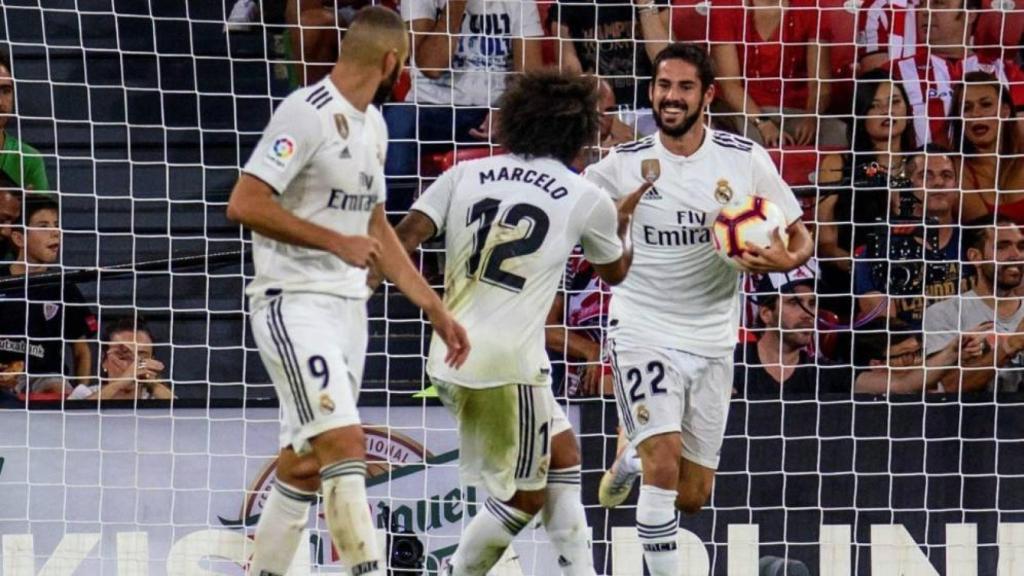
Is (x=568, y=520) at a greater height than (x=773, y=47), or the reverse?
(x=773, y=47)

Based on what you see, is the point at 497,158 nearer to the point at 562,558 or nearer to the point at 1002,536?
the point at 562,558

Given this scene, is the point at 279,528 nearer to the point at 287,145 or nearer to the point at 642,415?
the point at 287,145

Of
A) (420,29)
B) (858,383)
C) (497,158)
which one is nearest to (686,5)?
(420,29)

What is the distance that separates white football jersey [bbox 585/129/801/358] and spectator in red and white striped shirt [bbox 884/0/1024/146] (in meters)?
2.64

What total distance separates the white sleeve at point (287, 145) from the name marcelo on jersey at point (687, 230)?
215 cm

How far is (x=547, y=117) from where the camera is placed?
646 cm

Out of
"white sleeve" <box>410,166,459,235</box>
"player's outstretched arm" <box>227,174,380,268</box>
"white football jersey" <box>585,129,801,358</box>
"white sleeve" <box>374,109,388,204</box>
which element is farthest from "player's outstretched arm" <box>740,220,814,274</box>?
"player's outstretched arm" <box>227,174,380,268</box>

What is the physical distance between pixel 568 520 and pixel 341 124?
178 centimetres

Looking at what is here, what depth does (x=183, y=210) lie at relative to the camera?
963 centimetres

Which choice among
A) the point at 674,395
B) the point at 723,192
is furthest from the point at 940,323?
the point at 674,395

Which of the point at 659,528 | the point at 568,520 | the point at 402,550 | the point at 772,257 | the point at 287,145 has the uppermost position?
the point at 287,145

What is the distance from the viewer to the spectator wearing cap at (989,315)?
30.0ft

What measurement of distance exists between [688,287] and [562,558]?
50.2 inches

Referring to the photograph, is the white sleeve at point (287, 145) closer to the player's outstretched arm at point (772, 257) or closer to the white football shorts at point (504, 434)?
the white football shorts at point (504, 434)
